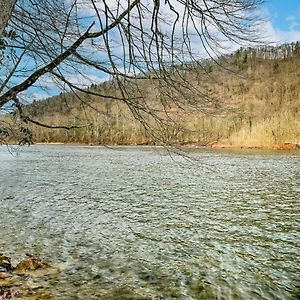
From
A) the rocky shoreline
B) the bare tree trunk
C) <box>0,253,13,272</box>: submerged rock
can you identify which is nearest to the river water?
the rocky shoreline

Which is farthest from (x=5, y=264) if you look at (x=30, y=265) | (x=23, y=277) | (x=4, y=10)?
(x=4, y=10)

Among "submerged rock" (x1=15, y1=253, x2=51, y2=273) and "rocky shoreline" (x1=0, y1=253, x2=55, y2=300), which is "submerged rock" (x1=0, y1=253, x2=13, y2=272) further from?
"submerged rock" (x1=15, y1=253, x2=51, y2=273)

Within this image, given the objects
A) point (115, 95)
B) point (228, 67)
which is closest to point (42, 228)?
point (115, 95)

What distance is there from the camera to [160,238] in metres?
7.23

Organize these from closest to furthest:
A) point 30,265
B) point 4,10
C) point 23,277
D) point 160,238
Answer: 1. point 4,10
2. point 23,277
3. point 30,265
4. point 160,238

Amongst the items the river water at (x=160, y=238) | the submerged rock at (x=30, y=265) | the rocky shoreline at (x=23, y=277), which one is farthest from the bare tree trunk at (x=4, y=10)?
the submerged rock at (x=30, y=265)

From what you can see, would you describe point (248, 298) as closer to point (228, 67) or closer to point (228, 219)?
point (228, 67)

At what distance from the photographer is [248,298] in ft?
15.2

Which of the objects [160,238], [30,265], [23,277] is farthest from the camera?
[160,238]

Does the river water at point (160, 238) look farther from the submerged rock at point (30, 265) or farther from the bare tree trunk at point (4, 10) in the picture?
the bare tree trunk at point (4, 10)

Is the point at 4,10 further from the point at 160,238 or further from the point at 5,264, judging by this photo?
the point at 160,238

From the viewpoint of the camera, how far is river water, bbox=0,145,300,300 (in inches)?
193

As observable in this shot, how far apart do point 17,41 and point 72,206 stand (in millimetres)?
6869

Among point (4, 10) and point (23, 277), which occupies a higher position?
point (4, 10)
